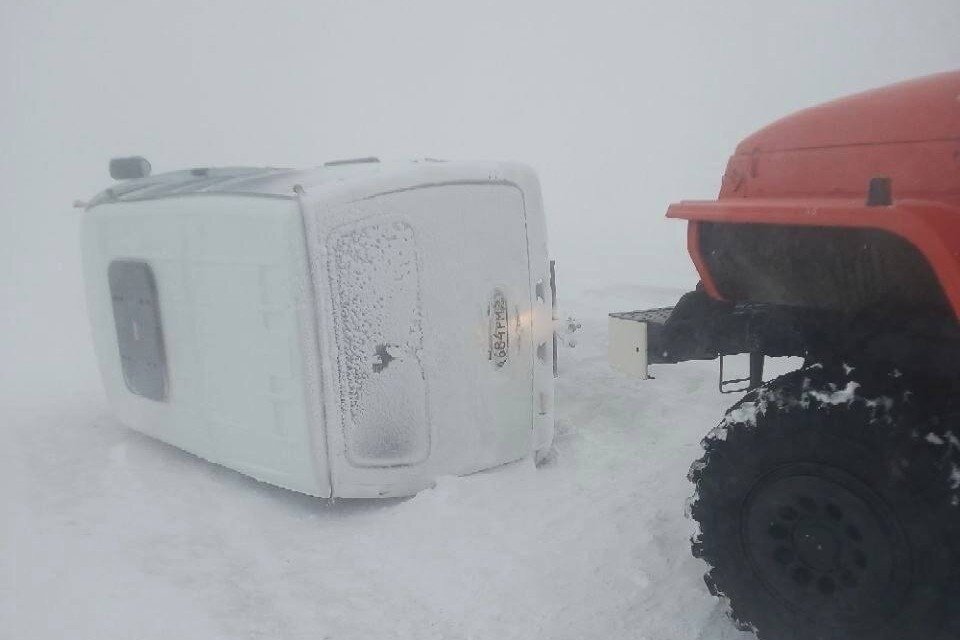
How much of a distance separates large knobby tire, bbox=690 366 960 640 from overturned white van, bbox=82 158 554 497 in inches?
63.9

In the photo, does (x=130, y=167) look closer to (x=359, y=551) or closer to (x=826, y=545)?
(x=359, y=551)

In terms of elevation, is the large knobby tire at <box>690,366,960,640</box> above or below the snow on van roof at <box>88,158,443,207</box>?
below

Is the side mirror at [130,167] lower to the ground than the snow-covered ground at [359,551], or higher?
higher

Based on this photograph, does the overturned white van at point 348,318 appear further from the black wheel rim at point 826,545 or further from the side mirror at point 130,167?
the black wheel rim at point 826,545

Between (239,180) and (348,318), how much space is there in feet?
4.14

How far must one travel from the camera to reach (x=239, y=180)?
3994mm

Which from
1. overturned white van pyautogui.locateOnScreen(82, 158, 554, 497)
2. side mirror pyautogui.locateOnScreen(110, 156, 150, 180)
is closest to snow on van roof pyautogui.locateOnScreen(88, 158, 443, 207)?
overturned white van pyautogui.locateOnScreen(82, 158, 554, 497)

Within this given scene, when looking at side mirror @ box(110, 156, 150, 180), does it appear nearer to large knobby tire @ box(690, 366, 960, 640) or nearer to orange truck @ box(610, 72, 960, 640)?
orange truck @ box(610, 72, 960, 640)

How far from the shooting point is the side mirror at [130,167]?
16.9 feet

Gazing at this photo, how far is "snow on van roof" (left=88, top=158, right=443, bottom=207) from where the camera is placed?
3.52 meters

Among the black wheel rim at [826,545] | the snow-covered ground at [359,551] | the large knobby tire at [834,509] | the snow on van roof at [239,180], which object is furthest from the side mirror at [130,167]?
the black wheel rim at [826,545]

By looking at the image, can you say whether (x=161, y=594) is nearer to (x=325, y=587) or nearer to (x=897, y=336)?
(x=325, y=587)

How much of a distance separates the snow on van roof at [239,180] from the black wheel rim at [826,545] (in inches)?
92.4

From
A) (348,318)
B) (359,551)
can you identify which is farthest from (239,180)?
(359,551)
